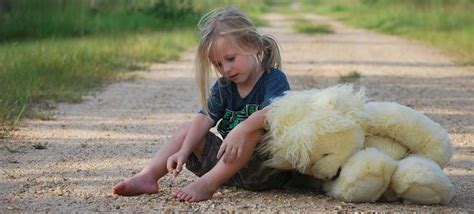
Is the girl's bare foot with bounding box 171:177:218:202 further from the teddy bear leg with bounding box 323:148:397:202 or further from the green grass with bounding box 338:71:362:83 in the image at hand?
the green grass with bounding box 338:71:362:83

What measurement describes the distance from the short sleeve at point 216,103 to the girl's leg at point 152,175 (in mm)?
128

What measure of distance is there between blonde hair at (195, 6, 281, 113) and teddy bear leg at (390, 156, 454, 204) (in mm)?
782

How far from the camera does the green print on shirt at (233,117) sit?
3.83 m

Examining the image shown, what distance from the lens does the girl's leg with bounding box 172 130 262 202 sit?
357 centimetres

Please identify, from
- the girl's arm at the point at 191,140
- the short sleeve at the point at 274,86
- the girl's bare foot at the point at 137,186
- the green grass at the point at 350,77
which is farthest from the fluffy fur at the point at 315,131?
the green grass at the point at 350,77

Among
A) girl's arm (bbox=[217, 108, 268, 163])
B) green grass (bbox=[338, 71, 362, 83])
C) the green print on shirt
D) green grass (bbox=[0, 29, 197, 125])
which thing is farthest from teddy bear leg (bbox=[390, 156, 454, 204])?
green grass (bbox=[338, 71, 362, 83])

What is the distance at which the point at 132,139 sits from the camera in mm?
5418

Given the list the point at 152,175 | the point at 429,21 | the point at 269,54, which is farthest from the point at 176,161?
the point at 429,21

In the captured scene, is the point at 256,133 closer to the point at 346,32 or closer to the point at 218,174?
the point at 218,174

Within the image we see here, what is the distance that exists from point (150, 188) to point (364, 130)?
0.94m

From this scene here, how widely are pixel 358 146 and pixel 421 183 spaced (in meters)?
0.31

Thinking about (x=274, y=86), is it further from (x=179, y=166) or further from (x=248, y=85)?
(x=179, y=166)

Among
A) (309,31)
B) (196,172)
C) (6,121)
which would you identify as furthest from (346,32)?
(196,172)

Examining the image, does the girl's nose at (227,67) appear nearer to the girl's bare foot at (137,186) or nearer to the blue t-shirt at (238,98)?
the blue t-shirt at (238,98)
